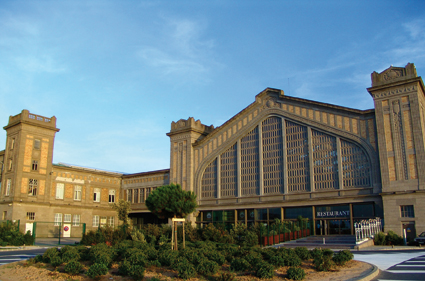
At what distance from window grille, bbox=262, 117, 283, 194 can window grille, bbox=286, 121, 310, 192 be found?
3.80 ft

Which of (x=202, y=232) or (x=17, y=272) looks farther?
(x=202, y=232)

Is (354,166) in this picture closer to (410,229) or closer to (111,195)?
(410,229)

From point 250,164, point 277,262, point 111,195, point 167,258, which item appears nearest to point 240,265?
point 277,262

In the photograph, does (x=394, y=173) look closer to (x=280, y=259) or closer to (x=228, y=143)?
(x=228, y=143)

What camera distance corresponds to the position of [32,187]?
2068 inches

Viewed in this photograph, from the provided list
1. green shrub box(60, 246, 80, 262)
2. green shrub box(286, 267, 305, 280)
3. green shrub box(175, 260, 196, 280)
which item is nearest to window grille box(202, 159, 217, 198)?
green shrub box(60, 246, 80, 262)

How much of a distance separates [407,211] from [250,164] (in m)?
18.8

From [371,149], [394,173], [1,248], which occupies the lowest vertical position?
[1,248]

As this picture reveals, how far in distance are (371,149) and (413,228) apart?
28.2 ft

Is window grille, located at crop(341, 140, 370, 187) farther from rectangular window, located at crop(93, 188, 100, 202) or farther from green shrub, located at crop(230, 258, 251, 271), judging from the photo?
rectangular window, located at crop(93, 188, 100, 202)

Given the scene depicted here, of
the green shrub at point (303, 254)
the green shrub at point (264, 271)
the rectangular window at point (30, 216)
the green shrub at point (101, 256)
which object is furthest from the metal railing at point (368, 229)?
the rectangular window at point (30, 216)

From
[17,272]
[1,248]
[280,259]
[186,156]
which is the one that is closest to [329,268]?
[280,259]

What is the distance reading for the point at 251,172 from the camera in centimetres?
4816

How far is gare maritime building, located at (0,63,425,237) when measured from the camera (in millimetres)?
37344
